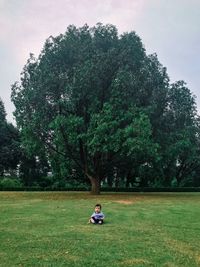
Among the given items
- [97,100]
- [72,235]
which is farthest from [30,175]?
[72,235]

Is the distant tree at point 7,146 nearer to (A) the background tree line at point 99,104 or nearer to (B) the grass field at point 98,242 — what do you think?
(A) the background tree line at point 99,104

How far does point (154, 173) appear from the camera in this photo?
5772cm

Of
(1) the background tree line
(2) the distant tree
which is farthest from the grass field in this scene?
(2) the distant tree

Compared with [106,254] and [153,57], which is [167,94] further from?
[106,254]

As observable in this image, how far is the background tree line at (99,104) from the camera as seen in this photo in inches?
1358

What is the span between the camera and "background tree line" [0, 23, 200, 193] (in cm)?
3450

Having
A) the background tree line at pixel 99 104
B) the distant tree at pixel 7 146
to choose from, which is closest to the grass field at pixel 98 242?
the background tree line at pixel 99 104

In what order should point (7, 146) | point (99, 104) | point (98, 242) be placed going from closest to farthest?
point (98, 242)
point (99, 104)
point (7, 146)

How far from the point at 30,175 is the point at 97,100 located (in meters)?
31.8

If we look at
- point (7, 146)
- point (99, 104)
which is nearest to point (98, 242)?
point (99, 104)

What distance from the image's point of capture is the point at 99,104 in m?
36.6

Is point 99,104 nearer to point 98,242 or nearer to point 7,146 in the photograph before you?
point 98,242

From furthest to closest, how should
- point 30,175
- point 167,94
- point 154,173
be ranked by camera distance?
point 30,175
point 154,173
point 167,94

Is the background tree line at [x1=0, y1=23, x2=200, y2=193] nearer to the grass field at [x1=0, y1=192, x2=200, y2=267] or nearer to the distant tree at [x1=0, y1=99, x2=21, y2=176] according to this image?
the grass field at [x1=0, y1=192, x2=200, y2=267]
